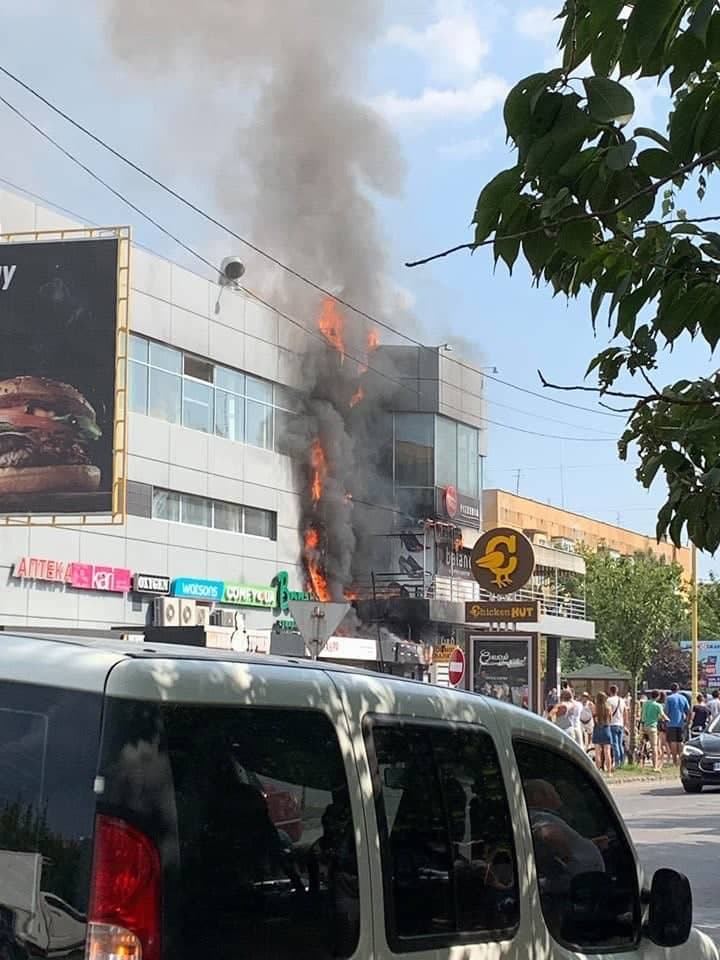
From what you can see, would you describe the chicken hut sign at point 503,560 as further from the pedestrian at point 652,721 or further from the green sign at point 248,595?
the green sign at point 248,595

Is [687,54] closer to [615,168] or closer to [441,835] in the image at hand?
A: [615,168]

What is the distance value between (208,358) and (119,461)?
9.68 metres

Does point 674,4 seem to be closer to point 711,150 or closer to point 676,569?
point 711,150

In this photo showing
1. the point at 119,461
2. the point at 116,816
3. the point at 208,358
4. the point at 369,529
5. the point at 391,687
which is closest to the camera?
the point at 116,816

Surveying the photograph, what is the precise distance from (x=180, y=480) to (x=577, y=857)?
113 ft

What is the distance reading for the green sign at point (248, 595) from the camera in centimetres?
3923

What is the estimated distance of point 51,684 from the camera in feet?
8.84

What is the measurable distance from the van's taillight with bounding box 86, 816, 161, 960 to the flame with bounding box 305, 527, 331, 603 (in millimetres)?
41208

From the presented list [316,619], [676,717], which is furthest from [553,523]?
[316,619]

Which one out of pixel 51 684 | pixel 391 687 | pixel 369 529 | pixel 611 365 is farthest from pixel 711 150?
pixel 369 529

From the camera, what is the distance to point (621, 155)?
2.98 meters

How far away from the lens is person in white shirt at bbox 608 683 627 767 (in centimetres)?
2906

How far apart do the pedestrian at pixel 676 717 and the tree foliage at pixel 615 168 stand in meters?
28.6

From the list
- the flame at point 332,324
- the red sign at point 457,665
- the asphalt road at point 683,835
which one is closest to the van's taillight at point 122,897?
the asphalt road at point 683,835
